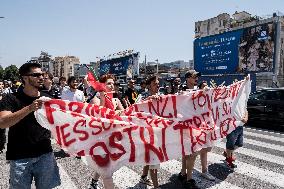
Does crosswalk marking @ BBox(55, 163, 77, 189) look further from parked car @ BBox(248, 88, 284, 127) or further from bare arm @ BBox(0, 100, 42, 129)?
parked car @ BBox(248, 88, 284, 127)

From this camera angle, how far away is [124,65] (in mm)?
48844

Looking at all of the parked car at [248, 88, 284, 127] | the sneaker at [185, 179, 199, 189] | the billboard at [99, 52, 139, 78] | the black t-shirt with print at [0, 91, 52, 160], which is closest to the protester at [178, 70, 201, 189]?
the sneaker at [185, 179, 199, 189]

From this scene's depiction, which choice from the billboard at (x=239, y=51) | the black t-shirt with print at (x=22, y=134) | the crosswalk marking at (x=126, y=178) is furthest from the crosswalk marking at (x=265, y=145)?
the billboard at (x=239, y=51)

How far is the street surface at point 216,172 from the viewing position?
222 inches

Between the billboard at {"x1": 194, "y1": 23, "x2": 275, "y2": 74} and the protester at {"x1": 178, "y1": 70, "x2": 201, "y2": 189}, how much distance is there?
67.1 feet

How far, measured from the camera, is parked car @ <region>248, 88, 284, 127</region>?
12297mm

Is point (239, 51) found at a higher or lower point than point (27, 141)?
higher

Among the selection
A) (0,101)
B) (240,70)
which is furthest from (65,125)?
(240,70)

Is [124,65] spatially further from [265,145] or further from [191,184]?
[191,184]

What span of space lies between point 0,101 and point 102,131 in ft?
3.83

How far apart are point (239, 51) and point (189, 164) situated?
74.3ft

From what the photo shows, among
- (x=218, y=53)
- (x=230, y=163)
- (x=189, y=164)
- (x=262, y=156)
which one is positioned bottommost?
(x=262, y=156)

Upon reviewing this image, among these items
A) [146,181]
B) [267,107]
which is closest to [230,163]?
[146,181]

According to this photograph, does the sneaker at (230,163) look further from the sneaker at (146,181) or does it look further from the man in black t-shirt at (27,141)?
the man in black t-shirt at (27,141)
